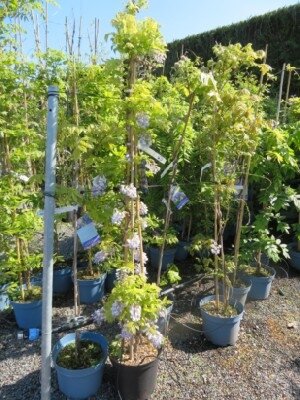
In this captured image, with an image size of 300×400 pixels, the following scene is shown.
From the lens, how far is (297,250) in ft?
15.5

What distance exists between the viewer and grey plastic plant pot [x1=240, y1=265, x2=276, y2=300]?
3.90m

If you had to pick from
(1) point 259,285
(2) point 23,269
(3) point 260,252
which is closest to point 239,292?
(1) point 259,285

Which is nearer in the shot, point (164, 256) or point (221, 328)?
point (221, 328)

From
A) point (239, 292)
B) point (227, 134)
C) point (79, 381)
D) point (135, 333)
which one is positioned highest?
point (227, 134)

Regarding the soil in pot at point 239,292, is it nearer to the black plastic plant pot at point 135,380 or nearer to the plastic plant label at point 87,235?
the black plastic plant pot at point 135,380

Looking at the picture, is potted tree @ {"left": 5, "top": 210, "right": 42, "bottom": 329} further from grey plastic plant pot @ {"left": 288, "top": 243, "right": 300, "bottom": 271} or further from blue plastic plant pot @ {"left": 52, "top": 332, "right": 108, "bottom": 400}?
grey plastic plant pot @ {"left": 288, "top": 243, "right": 300, "bottom": 271}

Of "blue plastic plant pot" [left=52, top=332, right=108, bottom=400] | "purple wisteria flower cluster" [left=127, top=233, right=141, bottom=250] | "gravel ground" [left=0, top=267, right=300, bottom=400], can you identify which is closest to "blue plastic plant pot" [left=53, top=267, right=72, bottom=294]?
"gravel ground" [left=0, top=267, right=300, bottom=400]

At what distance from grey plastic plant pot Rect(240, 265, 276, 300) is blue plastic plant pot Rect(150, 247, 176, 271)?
1.00 metres

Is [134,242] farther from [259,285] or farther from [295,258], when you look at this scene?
[295,258]

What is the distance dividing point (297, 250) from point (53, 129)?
374 centimetres

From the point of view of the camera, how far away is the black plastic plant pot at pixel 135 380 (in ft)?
8.21

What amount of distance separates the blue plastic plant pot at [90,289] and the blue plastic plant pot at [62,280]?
33 centimetres

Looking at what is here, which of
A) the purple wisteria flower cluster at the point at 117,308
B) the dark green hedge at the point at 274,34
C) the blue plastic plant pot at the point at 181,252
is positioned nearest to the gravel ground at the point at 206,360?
the purple wisteria flower cluster at the point at 117,308

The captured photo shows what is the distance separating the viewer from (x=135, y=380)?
2521mm
